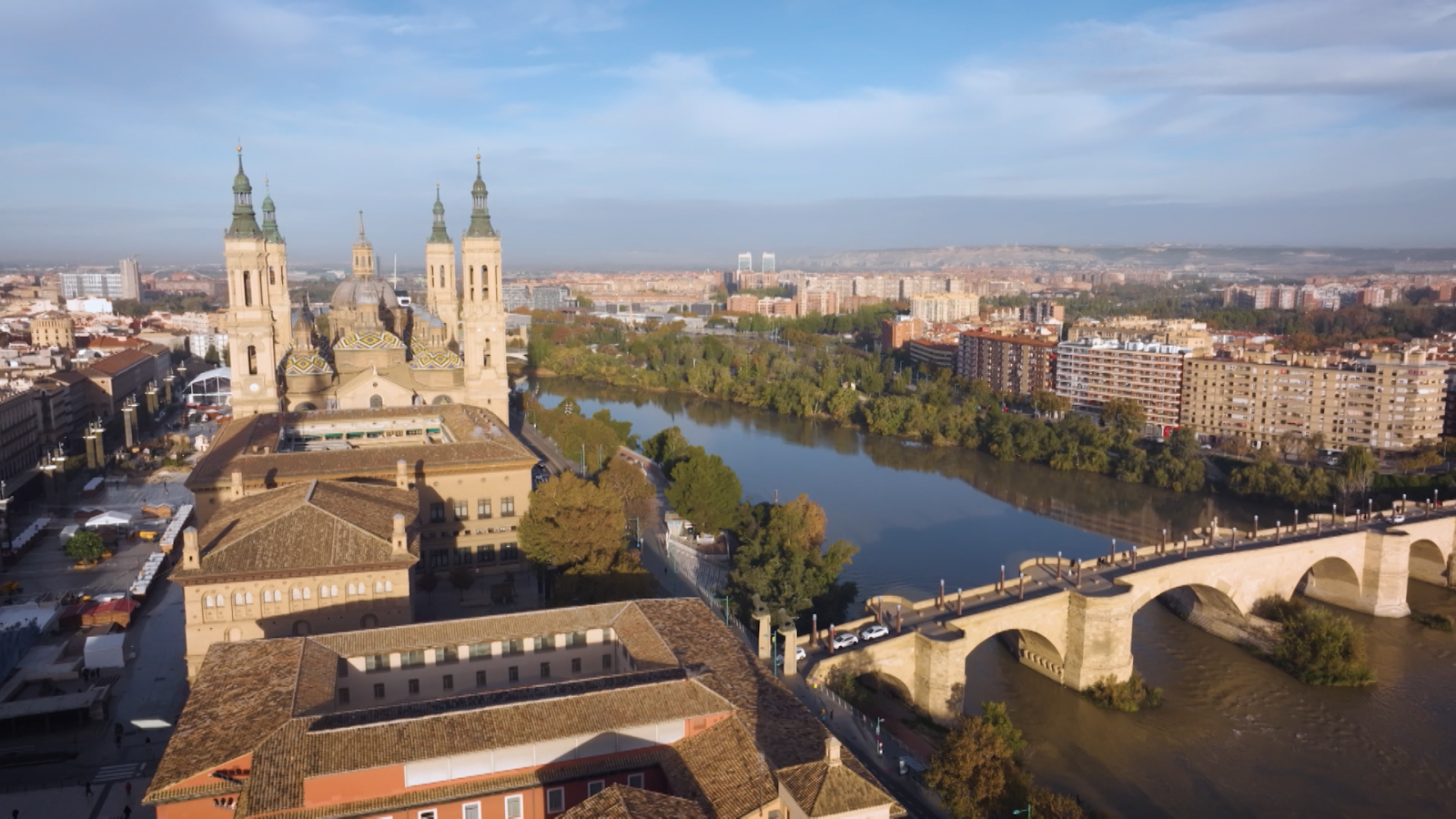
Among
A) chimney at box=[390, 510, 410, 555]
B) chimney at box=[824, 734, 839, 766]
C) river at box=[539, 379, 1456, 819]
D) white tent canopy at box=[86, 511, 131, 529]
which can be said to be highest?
chimney at box=[390, 510, 410, 555]

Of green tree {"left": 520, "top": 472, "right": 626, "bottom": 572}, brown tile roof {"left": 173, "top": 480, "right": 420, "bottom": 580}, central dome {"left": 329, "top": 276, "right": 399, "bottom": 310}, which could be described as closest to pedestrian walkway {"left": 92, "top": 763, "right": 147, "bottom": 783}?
brown tile roof {"left": 173, "top": 480, "right": 420, "bottom": 580}

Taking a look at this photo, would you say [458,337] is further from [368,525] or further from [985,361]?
[985,361]

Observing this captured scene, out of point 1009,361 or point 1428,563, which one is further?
point 1009,361

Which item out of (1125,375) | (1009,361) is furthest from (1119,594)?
(1009,361)

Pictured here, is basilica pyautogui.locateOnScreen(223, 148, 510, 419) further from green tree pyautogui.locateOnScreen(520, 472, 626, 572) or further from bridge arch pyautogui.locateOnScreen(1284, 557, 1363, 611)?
bridge arch pyautogui.locateOnScreen(1284, 557, 1363, 611)

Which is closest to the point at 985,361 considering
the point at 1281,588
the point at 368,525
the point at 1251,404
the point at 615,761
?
the point at 1251,404

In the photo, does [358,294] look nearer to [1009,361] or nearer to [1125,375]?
[1125,375]
